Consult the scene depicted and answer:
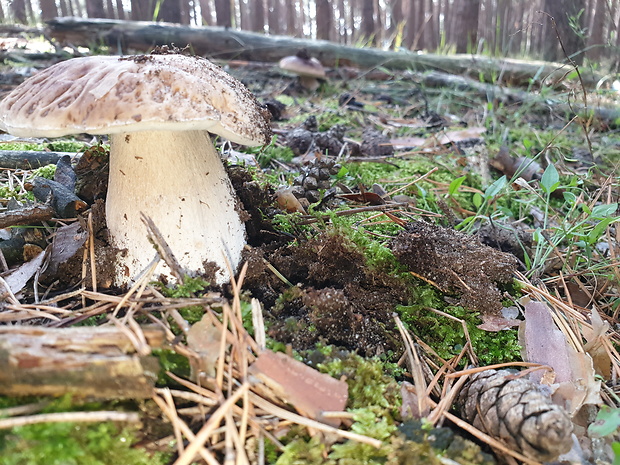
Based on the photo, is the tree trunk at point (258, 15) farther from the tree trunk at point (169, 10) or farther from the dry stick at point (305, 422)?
the dry stick at point (305, 422)

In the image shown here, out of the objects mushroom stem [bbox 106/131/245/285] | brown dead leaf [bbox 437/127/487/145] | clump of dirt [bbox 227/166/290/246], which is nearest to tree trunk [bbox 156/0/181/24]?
brown dead leaf [bbox 437/127/487/145]

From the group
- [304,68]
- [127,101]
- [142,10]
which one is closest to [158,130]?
[127,101]

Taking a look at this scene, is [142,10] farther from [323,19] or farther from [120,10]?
[323,19]

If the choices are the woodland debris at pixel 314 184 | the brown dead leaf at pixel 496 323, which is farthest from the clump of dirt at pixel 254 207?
the brown dead leaf at pixel 496 323

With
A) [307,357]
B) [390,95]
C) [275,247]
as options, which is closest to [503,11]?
[390,95]

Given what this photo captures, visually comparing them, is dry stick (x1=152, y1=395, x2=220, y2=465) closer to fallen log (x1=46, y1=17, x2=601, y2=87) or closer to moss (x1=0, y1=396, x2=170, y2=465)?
moss (x1=0, y1=396, x2=170, y2=465)

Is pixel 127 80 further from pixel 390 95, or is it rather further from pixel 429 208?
pixel 390 95

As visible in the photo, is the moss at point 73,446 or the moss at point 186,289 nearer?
the moss at point 73,446
